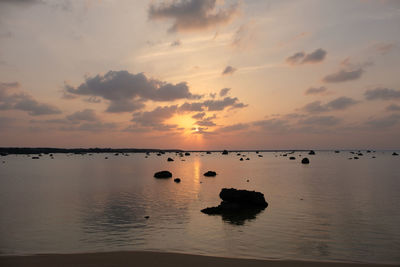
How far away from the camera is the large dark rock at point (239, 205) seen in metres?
32.7

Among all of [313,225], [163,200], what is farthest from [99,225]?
[313,225]

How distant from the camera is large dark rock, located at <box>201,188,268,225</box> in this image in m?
32.7

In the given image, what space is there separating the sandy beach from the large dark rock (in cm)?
1464

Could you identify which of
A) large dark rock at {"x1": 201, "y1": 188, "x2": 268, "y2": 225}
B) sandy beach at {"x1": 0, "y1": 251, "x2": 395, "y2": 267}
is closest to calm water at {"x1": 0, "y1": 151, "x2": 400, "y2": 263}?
large dark rock at {"x1": 201, "y1": 188, "x2": 268, "y2": 225}

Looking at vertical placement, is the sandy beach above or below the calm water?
above

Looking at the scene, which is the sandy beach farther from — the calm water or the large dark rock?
the large dark rock

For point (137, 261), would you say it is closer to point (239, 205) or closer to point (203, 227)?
point (203, 227)

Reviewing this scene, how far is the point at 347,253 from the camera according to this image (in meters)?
20.0

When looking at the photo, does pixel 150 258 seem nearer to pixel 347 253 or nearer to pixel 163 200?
pixel 347 253

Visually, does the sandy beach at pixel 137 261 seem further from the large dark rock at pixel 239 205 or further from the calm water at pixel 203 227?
the large dark rock at pixel 239 205

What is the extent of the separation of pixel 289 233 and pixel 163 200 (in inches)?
817

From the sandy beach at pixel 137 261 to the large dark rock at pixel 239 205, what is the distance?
14.6m

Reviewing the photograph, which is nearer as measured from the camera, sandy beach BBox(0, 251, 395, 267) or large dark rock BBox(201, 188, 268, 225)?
sandy beach BBox(0, 251, 395, 267)

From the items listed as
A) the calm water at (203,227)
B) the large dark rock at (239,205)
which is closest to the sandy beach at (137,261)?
the calm water at (203,227)
